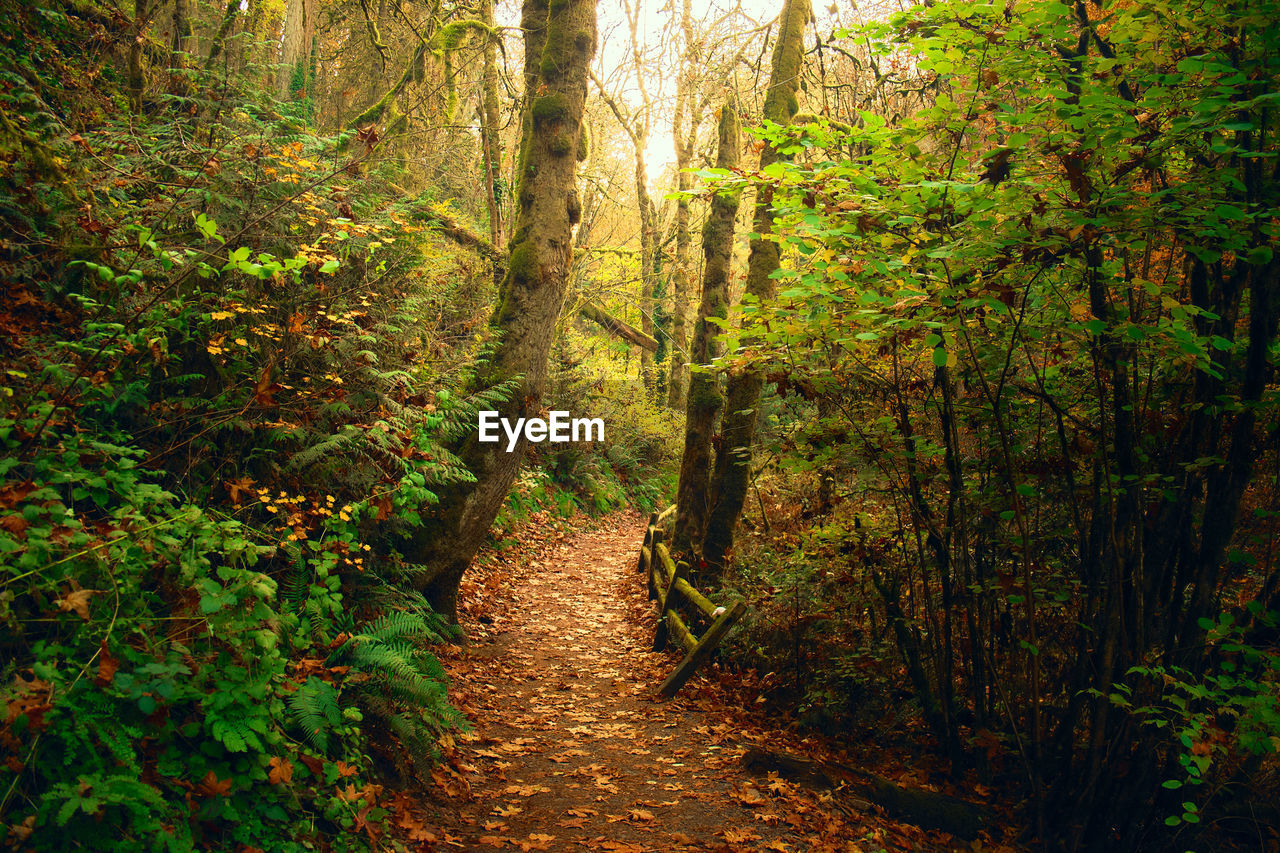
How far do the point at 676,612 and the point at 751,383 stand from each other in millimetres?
2982

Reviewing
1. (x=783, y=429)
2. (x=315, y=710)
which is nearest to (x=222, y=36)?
(x=783, y=429)

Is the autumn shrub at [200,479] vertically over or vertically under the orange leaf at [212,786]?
over

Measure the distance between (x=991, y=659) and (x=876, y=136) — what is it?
3.73 metres

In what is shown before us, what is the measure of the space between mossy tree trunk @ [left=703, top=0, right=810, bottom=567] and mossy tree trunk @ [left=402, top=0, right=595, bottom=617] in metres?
2.48

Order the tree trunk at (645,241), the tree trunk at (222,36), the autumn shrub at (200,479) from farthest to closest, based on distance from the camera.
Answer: the tree trunk at (645,241) < the tree trunk at (222,36) < the autumn shrub at (200,479)

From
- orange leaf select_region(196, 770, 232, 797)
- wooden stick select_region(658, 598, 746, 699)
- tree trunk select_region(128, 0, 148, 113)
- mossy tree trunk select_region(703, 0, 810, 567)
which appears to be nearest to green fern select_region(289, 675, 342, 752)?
orange leaf select_region(196, 770, 232, 797)

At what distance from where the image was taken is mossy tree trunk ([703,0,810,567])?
857cm

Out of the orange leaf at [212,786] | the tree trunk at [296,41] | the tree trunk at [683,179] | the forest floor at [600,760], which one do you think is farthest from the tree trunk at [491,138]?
the orange leaf at [212,786]

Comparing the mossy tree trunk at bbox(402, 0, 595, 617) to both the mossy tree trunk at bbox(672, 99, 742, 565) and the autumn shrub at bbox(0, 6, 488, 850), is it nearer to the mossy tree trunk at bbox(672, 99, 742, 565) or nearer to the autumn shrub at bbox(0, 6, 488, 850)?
the autumn shrub at bbox(0, 6, 488, 850)

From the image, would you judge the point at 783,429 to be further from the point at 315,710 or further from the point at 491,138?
the point at 491,138

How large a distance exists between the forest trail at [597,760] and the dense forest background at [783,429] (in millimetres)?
561

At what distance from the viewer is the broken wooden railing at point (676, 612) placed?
6.61 m

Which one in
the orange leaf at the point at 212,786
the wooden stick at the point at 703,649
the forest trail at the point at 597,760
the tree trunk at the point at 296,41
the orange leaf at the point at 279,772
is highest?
the tree trunk at the point at 296,41

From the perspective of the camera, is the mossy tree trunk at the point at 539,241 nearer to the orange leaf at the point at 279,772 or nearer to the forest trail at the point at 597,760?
the forest trail at the point at 597,760
